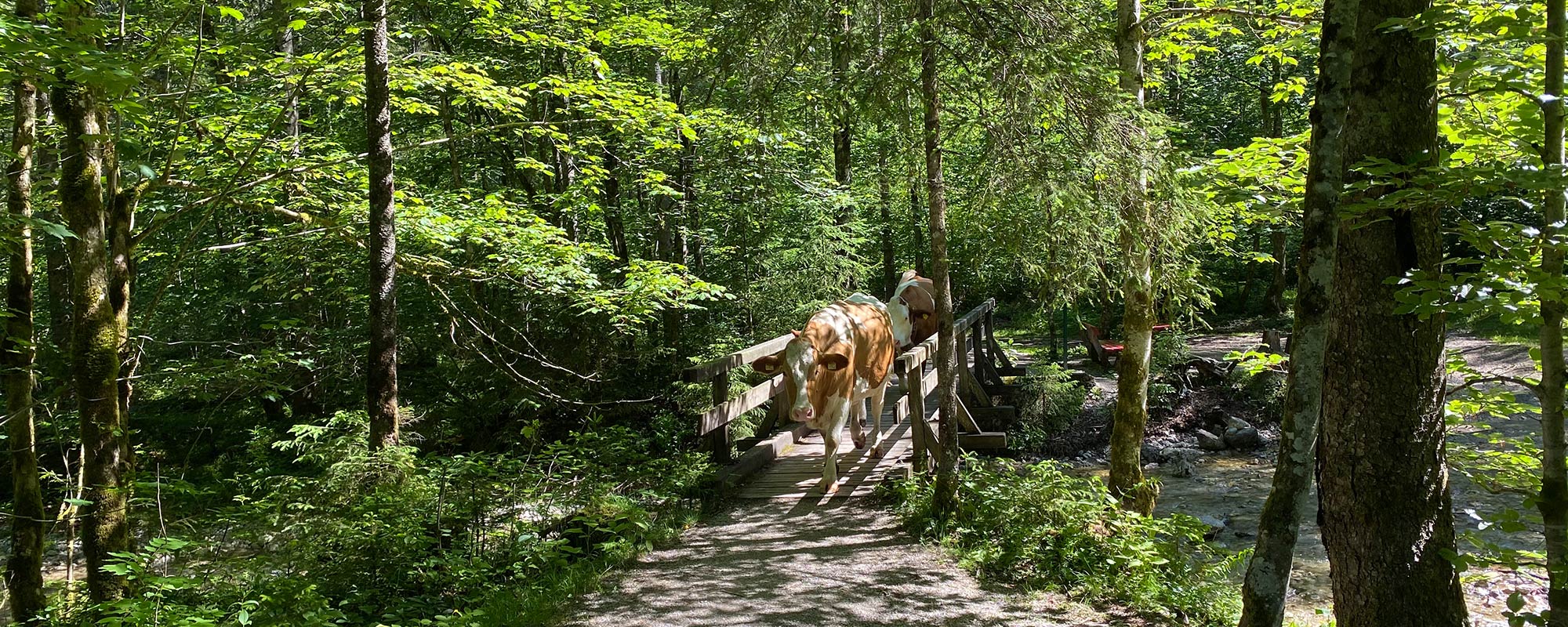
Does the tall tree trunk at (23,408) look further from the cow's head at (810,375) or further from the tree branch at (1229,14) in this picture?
the tree branch at (1229,14)

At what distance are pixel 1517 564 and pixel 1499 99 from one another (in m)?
2.90

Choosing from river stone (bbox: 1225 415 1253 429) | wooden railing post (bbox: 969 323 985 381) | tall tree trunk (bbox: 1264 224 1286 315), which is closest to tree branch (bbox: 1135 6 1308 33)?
wooden railing post (bbox: 969 323 985 381)

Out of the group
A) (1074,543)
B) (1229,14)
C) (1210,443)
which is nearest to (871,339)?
(1074,543)

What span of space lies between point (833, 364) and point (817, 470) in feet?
5.47

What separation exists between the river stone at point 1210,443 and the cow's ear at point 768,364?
9.05 metres

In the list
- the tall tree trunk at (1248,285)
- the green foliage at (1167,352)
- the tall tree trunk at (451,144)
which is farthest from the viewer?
the tall tree trunk at (1248,285)

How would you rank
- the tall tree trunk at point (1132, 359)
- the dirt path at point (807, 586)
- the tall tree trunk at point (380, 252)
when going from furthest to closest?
the tall tree trunk at point (1132, 359) → the tall tree trunk at point (380, 252) → the dirt path at point (807, 586)

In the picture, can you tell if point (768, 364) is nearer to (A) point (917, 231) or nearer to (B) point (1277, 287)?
(A) point (917, 231)

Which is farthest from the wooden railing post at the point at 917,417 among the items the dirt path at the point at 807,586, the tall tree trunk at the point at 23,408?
the tall tree trunk at the point at 23,408

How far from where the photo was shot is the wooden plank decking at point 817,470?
27.6ft

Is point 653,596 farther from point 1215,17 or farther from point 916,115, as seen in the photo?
point 1215,17

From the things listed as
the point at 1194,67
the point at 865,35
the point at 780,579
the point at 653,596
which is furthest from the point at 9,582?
the point at 1194,67

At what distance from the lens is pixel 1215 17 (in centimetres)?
871

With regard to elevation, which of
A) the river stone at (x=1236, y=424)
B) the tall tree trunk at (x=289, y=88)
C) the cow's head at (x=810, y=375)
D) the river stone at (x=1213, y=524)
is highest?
the tall tree trunk at (x=289, y=88)
